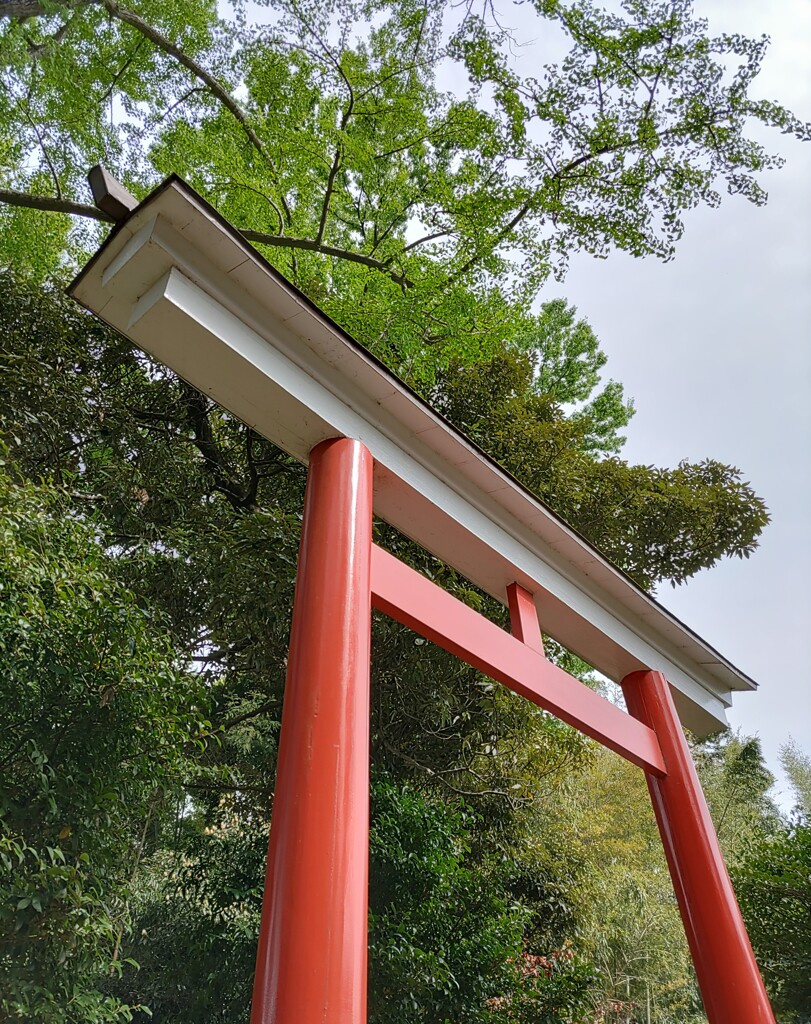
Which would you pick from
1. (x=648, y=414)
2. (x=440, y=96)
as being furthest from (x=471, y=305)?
(x=648, y=414)

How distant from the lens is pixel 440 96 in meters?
6.11

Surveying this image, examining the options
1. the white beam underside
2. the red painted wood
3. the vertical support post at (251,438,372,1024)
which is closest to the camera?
the vertical support post at (251,438,372,1024)

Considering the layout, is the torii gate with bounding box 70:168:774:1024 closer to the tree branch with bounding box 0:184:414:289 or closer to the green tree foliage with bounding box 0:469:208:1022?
the green tree foliage with bounding box 0:469:208:1022

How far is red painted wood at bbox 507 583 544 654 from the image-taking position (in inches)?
81.3

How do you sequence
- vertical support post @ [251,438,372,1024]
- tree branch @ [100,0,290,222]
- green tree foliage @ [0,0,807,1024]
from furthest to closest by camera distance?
tree branch @ [100,0,290,222] → green tree foliage @ [0,0,807,1024] → vertical support post @ [251,438,372,1024]

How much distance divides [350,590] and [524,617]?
89 cm

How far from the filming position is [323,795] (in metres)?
1.17

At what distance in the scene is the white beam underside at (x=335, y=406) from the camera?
1.54m

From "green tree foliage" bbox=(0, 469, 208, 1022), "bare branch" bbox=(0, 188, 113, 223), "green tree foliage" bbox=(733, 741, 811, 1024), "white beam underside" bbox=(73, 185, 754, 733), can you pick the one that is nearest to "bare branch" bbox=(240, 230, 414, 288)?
"bare branch" bbox=(0, 188, 113, 223)

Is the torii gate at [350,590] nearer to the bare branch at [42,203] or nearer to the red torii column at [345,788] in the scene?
the red torii column at [345,788]

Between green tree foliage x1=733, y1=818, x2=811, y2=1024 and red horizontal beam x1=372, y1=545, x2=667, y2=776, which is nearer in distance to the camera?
red horizontal beam x1=372, y1=545, x2=667, y2=776

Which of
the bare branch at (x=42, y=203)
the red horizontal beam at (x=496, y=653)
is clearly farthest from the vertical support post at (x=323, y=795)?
the bare branch at (x=42, y=203)

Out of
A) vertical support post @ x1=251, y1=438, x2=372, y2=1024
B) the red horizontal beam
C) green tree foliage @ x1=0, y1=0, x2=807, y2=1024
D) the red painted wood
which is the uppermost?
green tree foliage @ x1=0, y1=0, x2=807, y2=1024

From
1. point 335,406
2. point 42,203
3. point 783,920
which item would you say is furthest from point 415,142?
point 783,920
